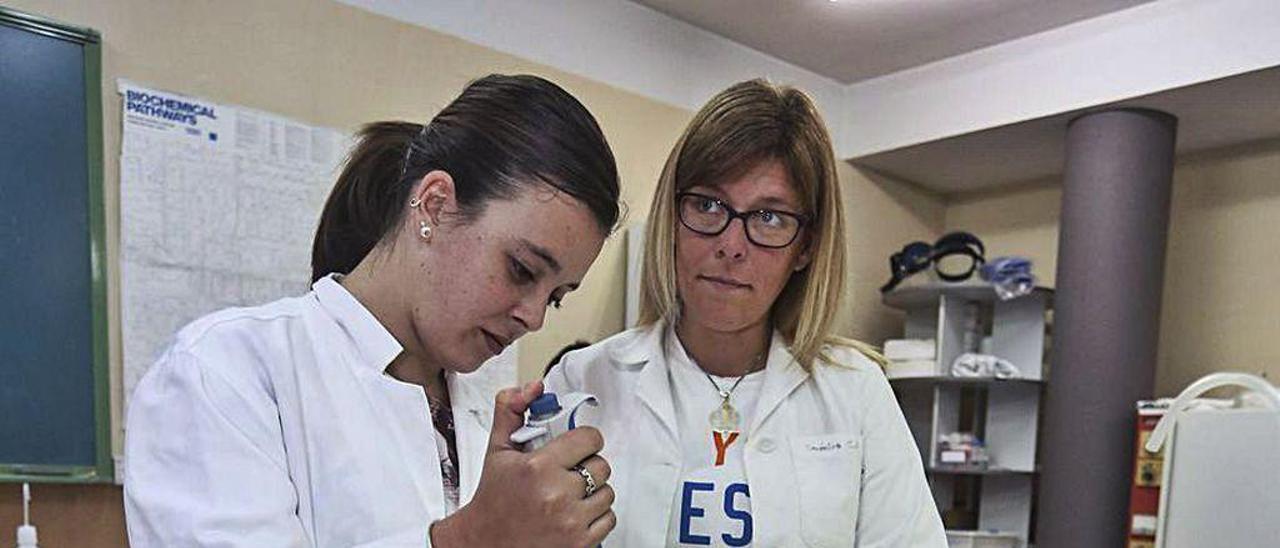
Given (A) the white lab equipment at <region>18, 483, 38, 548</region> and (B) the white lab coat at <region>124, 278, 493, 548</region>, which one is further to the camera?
(A) the white lab equipment at <region>18, 483, 38, 548</region>

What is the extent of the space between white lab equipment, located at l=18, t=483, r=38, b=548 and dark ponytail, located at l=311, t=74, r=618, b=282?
137 centimetres

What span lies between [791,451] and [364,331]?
57 cm

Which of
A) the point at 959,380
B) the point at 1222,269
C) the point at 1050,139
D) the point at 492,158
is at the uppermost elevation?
the point at 1050,139

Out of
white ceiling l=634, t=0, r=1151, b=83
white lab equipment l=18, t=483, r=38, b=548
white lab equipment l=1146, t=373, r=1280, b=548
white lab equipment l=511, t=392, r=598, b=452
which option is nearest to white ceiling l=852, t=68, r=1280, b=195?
white ceiling l=634, t=0, r=1151, b=83

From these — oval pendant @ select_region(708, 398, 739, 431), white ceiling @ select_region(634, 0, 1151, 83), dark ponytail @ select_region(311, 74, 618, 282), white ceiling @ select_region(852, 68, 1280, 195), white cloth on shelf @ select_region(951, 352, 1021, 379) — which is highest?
white ceiling @ select_region(634, 0, 1151, 83)

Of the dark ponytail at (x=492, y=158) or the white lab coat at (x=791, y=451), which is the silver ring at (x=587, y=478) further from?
the white lab coat at (x=791, y=451)

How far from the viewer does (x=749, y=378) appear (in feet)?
4.41

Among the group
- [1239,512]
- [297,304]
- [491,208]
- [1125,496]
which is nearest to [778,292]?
[491,208]

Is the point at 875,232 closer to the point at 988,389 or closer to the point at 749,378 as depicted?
the point at 988,389

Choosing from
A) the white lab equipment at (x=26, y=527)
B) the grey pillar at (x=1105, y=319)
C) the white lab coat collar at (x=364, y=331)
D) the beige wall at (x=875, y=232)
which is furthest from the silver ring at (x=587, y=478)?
the beige wall at (x=875, y=232)

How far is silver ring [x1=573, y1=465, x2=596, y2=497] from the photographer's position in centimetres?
84

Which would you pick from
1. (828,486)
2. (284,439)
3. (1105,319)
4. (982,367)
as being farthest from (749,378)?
(982,367)

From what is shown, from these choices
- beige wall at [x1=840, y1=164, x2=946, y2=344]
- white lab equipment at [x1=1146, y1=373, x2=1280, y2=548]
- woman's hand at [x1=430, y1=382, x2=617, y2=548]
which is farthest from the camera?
beige wall at [x1=840, y1=164, x2=946, y2=344]

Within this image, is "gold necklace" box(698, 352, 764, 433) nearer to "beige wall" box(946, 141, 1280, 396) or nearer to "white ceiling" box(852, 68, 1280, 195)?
"white ceiling" box(852, 68, 1280, 195)
